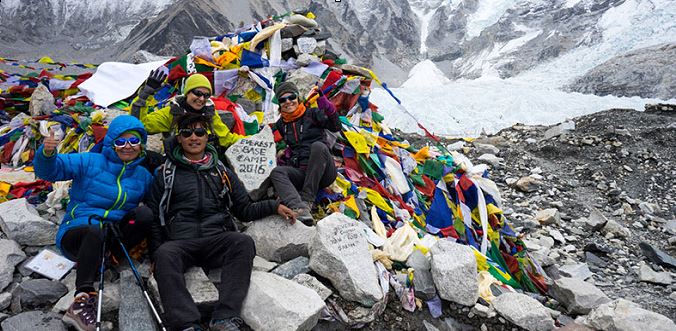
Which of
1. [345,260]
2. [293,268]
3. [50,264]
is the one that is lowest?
[293,268]

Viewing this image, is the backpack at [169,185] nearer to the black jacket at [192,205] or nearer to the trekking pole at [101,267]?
the black jacket at [192,205]

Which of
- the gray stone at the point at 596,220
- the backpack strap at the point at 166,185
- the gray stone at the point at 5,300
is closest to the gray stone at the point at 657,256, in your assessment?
the gray stone at the point at 596,220

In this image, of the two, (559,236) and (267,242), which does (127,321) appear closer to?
(267,242)

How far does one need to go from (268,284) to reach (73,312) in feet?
3.65

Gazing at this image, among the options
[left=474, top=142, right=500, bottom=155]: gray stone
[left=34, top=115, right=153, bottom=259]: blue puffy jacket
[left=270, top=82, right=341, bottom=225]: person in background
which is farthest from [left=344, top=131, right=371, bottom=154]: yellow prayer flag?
[left=474, top=142, right=500, bottom=155]: gray stone

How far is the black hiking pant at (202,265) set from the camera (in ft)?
7.75

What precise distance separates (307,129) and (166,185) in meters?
1.51

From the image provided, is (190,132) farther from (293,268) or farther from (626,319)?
(626,319)

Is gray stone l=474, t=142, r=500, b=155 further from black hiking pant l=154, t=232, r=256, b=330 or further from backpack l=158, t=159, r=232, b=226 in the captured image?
black hiking pant l=154, t=232, r=256, b=330

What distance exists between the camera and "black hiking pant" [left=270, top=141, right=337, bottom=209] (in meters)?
3.49

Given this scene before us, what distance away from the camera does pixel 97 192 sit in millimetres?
→ 2883

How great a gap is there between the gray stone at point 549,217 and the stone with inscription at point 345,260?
460 cm

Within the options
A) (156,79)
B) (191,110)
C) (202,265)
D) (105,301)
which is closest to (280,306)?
(202,265)

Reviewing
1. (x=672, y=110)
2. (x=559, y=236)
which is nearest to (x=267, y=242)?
(x=559, y=236)
